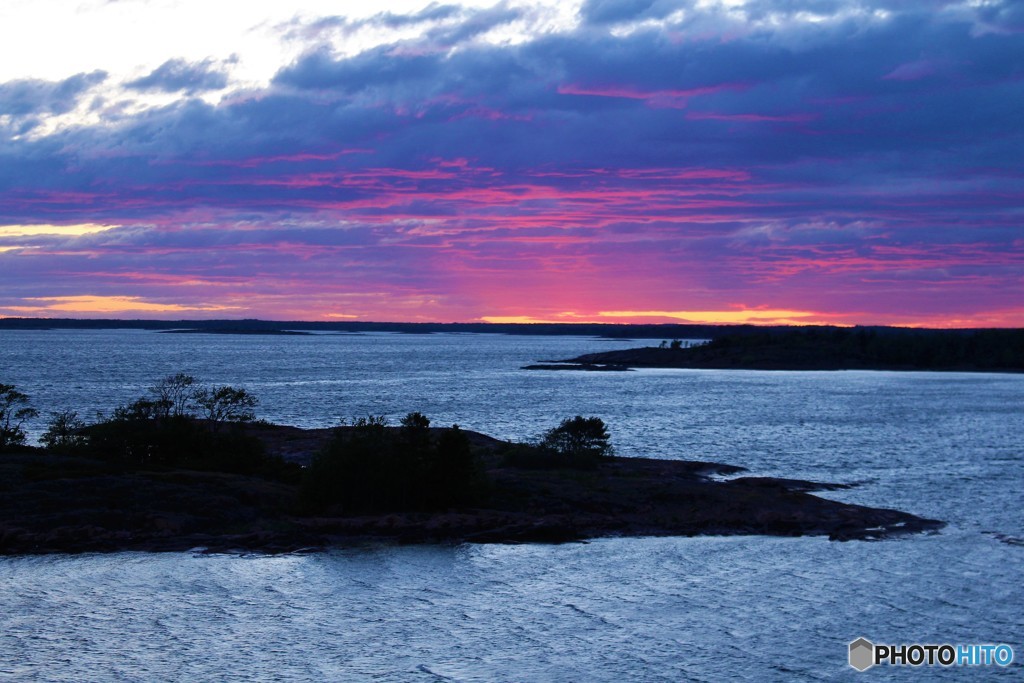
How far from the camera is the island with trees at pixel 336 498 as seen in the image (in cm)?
3164

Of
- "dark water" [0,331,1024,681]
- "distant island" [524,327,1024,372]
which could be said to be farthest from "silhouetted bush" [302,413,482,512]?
"distant island" [524,327,1024,372]

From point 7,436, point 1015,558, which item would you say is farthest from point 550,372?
point 1015,558

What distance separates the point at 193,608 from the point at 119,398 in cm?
7307

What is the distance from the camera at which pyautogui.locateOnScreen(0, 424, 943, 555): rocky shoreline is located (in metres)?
31.0

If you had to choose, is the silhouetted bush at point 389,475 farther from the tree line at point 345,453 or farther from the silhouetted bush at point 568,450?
the silhouetted bush at point 568,450

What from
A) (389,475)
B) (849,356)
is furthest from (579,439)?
(849,356)

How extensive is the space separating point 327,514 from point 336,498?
0.97 meters

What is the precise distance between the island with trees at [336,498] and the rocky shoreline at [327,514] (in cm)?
7

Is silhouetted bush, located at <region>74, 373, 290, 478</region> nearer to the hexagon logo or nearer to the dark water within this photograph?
the dark water

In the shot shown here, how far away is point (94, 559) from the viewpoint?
93.6ft

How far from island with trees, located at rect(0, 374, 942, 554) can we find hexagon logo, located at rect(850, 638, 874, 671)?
11.3 metres

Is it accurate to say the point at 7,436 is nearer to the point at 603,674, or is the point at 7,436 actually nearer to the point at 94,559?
the point at 94,559

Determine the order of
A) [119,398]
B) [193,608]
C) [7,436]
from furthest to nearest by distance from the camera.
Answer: [119,398] < [7,436] < [193,608]

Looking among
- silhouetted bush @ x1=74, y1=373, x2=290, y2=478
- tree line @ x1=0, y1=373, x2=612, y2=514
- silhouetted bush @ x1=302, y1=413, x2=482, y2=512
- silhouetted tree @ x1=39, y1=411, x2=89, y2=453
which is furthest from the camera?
silhouetted tree @ x1=39, y1=411, x2=89, y2=453
